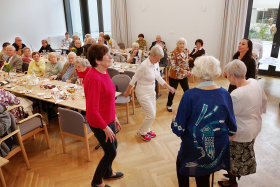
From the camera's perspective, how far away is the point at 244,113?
7.13 feet

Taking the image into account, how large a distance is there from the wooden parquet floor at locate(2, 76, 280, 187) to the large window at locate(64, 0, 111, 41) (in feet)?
22.6

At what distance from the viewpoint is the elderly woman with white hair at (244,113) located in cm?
212

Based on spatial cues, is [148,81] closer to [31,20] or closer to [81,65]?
[81,65]

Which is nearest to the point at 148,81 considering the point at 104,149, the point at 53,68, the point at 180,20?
the point at 104,149

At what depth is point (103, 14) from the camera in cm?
984

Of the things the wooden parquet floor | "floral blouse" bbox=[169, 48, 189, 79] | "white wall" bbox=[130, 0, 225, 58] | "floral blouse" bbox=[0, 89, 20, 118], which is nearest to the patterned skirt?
the wooden parquet floor

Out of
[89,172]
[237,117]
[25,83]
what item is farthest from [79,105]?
[237,117]

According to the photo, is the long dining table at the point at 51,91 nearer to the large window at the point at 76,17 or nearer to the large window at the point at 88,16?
the large window at the point at 88,16

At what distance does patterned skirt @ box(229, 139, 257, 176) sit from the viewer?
235cm

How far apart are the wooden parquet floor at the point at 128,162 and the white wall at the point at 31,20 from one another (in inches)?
245

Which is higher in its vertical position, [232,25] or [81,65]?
[232,25]

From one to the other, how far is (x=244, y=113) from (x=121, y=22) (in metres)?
7.69

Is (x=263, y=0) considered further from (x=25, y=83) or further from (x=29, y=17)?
(x=29, y=17)

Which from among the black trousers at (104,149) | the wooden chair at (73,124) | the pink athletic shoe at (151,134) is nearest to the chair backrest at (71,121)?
the wooden chair at (73,124)
